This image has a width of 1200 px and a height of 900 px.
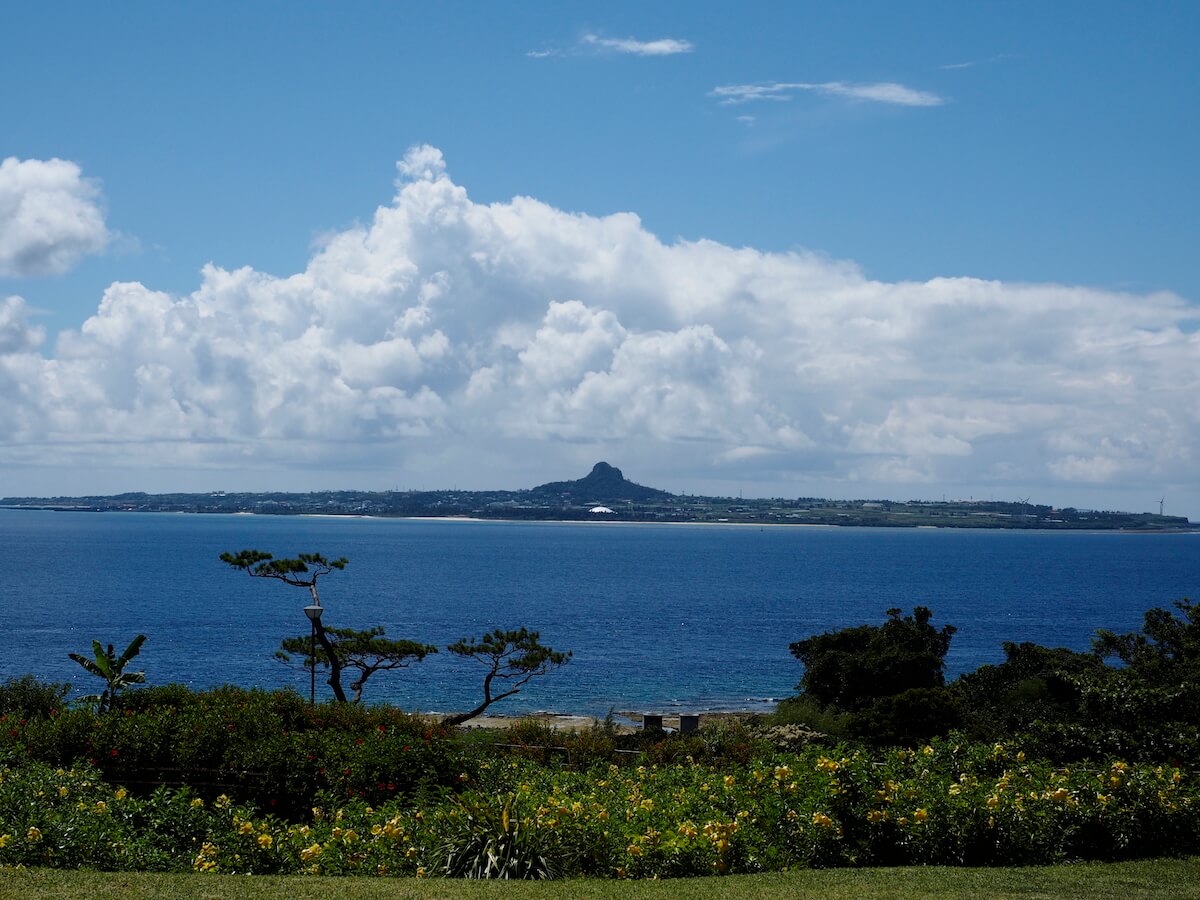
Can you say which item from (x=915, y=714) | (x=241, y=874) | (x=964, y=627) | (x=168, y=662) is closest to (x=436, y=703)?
(x=168, y=662)

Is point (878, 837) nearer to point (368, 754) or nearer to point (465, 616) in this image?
point (368, 754)

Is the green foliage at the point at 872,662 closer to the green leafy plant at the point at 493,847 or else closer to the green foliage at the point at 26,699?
the green foliage at the point at 26,699

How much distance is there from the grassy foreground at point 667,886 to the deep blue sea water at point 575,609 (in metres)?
38.8

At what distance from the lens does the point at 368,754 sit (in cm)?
1417

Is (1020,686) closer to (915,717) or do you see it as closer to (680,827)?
(915,717)

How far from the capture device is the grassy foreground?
9016mm

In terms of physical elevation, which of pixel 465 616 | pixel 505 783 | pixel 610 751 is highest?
pixel 505 783

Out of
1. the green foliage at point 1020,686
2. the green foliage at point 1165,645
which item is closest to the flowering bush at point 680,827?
the green foliage at point 1020,686

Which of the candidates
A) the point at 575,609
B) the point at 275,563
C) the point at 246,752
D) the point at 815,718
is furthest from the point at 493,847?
the point at 575,609

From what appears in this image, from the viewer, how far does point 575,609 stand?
9119 cm

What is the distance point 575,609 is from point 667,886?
82.0 meters

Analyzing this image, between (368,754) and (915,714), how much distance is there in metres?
18.4

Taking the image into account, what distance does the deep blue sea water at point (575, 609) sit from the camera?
55969 mm

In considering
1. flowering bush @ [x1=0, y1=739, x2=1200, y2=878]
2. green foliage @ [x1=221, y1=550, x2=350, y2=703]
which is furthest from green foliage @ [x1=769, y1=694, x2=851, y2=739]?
flowering bush @ [x1=0, y1=739, x2=1200, y2=878]
